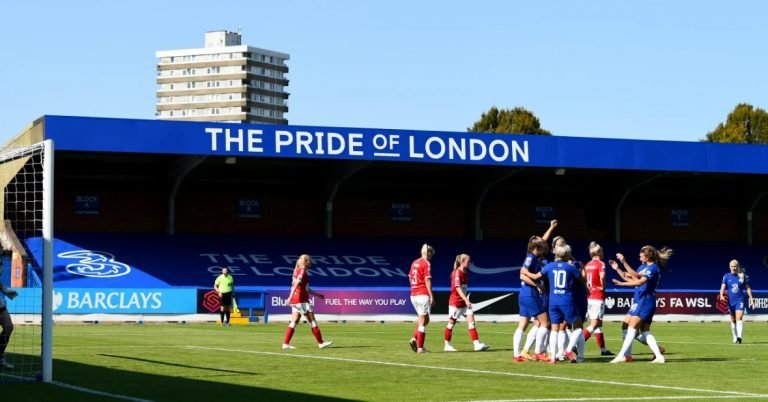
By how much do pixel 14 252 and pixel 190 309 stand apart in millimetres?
6848

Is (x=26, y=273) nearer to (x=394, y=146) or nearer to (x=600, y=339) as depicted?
(x=394, y=146)

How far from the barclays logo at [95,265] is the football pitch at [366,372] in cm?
1609

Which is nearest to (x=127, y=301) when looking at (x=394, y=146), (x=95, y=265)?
(x=95, y=265)

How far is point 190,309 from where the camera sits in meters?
42.7

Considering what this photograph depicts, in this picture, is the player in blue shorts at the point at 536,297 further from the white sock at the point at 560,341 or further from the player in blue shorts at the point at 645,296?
the player in blue shorts at the point at 645,296

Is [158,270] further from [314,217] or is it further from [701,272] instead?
[701,272]

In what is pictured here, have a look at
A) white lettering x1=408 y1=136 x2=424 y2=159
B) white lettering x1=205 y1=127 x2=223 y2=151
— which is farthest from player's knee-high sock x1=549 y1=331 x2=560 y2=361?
white lettering x1=408 y1=136 x2=424 y2=159

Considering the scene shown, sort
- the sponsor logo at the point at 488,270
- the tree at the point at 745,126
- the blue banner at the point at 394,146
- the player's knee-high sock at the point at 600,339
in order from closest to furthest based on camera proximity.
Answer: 1. the player's knee-high sock at the point at 600,339
2. the blue banner at the point at 394,146
3. the sponsor logo at the point at 488,270
4. the tree at the point at 745,126

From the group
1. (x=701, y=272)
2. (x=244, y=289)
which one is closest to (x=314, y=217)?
(x=244, y=289)

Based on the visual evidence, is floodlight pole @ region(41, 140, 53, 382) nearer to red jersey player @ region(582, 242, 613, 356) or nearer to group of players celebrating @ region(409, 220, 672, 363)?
group of players celebrating @ region(409, 220, 672, 363)

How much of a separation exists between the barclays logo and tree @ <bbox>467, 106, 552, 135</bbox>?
5917cm

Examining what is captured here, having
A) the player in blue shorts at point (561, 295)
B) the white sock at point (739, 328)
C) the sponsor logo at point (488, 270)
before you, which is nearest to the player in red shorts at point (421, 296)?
the player in blue shorts at point (561, 295)

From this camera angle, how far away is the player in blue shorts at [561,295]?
20656 millimetres

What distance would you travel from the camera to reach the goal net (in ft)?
57.1
